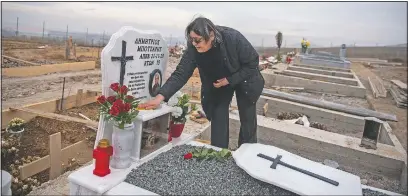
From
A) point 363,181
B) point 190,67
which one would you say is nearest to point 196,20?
point 190,67

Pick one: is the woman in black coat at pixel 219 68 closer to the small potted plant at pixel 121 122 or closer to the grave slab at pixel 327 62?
the small potted plant at pixel 121 122

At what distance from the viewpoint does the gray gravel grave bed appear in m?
2.62

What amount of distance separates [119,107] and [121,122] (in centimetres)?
16

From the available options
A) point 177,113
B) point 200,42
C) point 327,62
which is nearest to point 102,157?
point 177,113

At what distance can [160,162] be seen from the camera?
123 inches

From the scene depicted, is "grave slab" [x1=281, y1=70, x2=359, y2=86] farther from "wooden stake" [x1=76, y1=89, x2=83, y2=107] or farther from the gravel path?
the gravel path

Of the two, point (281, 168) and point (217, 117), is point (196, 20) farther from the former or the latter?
point (281, 168)

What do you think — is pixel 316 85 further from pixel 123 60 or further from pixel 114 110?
pixel 114 110

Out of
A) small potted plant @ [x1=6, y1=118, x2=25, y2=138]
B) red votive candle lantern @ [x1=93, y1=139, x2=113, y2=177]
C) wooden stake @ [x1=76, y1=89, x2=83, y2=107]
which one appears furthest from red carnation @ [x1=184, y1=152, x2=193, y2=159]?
wooden stake @ [x1=76, y1=89, x2=83, y2=107]

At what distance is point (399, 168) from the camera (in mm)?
4184

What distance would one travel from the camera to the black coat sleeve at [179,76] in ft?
10.8

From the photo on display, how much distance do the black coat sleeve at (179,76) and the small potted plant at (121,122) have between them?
18.0 inches

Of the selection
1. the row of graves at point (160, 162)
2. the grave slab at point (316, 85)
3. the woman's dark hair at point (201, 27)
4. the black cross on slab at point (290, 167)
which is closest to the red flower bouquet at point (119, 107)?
the row of graves at point (160, 162)

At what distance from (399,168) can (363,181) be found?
0.68 meters
